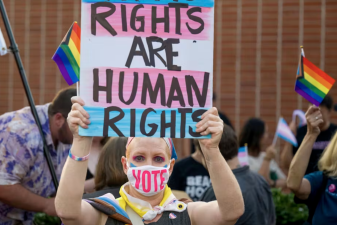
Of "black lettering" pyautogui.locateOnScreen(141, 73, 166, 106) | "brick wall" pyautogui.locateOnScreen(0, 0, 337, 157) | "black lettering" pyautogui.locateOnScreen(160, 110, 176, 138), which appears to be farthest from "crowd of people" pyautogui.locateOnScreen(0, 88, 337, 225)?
"brick wall" pyautogui.locateOnScreen(0, 0, 337, 157)

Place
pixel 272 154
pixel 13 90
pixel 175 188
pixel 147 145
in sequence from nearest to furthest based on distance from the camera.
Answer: pixel 147 145, pixel 175 188, pixel 272 154, pixel 13 90

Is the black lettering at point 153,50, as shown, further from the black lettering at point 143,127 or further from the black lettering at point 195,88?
the black lettering at point 143,127

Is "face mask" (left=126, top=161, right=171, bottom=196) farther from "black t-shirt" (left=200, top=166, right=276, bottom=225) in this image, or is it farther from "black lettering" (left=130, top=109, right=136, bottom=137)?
"black t-shirt" (left=200, top=166, right=276, bottom=225)

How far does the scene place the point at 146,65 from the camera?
2.55m

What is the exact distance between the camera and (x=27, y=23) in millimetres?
7859

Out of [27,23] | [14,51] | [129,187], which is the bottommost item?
[129,187]

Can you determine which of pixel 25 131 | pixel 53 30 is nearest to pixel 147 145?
pixel 25 131

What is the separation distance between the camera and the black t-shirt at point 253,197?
4090 millimetres

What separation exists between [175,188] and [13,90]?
384cm

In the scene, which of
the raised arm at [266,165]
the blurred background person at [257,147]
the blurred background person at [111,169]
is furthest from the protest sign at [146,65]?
the blurred background person at [257,147]

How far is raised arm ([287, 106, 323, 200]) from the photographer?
3959 millimetres

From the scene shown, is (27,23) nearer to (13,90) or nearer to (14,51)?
(13,90)

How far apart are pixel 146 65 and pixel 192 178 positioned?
258cm

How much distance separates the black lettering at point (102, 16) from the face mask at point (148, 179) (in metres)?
0.65
